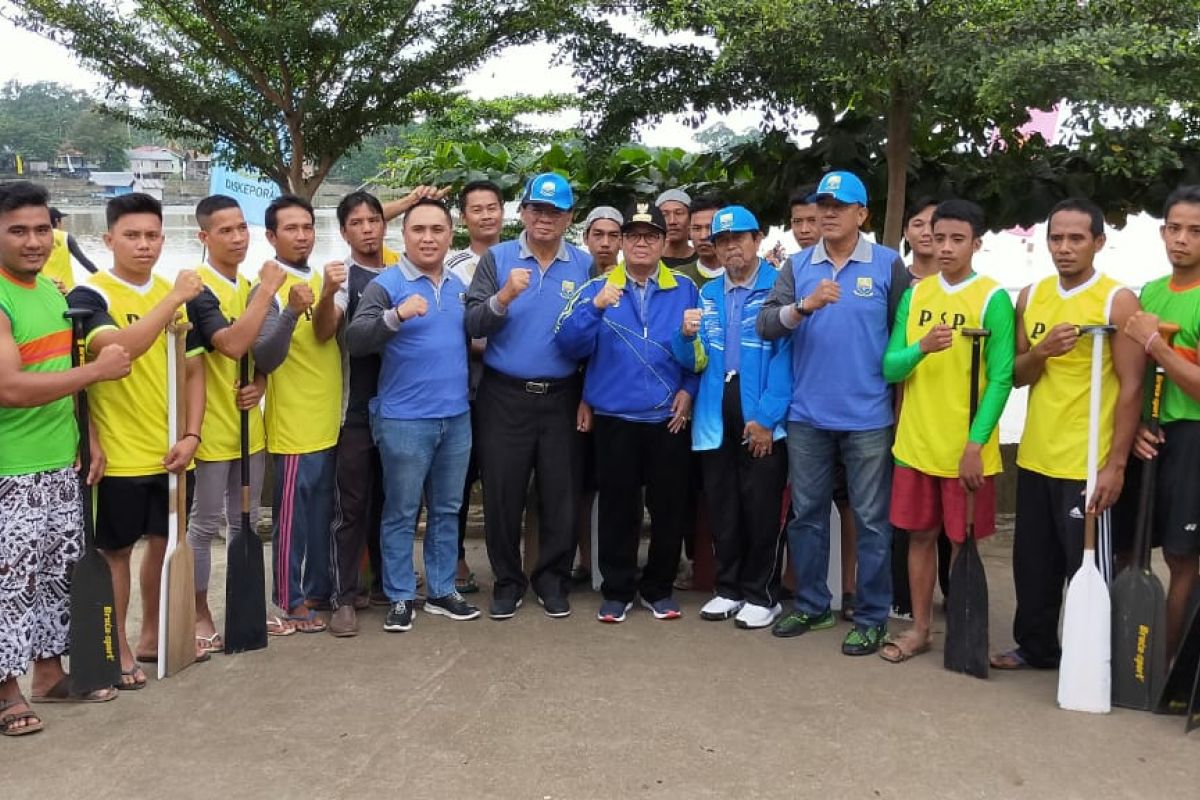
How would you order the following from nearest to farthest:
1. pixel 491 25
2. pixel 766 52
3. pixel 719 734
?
pixel 719 734 < pixel 766 52 < pixel 491 25

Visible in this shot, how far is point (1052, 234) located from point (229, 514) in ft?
11.3

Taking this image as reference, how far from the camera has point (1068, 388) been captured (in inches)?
158

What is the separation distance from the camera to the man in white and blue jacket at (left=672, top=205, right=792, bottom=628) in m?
4.64

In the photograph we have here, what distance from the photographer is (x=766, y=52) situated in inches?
213

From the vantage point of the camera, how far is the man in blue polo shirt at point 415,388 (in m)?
4.62

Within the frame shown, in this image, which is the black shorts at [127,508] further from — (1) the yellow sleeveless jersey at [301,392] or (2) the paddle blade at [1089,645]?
(2) the paddle blade at [1089,645]

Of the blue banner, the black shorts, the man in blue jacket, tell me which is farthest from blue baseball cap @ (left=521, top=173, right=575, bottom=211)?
the blue banner

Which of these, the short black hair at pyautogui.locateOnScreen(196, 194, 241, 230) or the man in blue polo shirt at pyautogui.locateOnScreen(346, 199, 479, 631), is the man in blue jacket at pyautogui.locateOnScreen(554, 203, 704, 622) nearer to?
the man in blue polo shirt at pyautogui.locateOnScreen(346, 199, 479, 631)

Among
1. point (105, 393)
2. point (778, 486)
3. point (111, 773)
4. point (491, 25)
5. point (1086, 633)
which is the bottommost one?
point (111, 773)

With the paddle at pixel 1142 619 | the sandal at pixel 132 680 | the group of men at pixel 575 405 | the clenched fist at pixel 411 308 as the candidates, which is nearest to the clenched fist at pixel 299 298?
the group of men at pixel 575 405

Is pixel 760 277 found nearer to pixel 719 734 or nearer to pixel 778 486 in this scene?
pixel 778 486

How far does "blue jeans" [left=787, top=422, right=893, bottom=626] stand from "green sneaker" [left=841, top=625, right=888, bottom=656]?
0.10ft

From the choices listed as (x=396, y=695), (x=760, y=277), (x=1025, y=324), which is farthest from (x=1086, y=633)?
(x=396, y=695)

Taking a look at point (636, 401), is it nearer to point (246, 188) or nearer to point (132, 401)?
point (132, 401)
